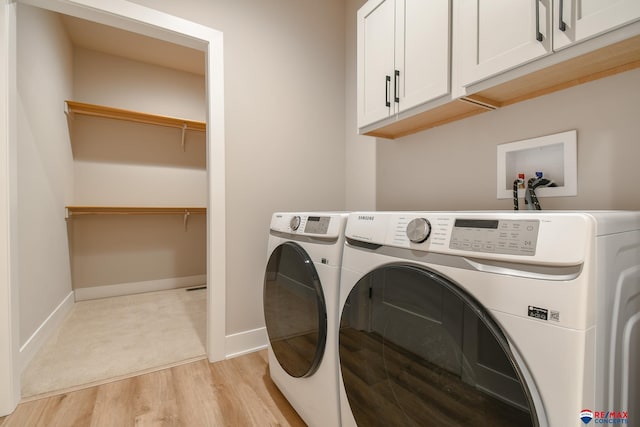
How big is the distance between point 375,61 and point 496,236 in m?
1.20

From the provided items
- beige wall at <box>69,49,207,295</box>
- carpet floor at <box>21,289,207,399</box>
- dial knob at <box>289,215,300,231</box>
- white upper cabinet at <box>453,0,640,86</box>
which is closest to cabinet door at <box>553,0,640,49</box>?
white upper cabinet at <box>453,0,640,86</box>

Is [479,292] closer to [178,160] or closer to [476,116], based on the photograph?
[476,116]

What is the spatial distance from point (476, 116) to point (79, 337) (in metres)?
2.83

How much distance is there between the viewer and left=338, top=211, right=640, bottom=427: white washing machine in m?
0.47

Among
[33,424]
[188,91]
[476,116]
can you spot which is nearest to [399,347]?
[476,116]

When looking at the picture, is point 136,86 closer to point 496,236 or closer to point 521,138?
point 521,138

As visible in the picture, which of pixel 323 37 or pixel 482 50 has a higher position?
pixel 323 37

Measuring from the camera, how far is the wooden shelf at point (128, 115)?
260 cm

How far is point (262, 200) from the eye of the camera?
1.90 m

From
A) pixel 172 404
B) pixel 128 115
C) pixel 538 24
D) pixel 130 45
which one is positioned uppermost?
pixel 130 45

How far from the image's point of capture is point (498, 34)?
95cm

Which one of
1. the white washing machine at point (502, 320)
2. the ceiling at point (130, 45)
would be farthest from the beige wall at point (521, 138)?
the ceiling at point (130, 45)

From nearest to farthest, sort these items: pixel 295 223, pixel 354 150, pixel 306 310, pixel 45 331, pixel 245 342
Answer: pixel 306 310 → pixel 295 223 → pixel 245 342 → pixel 45 331 → pixel 354 150

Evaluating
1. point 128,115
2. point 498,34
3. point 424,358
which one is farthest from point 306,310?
point 128,115
